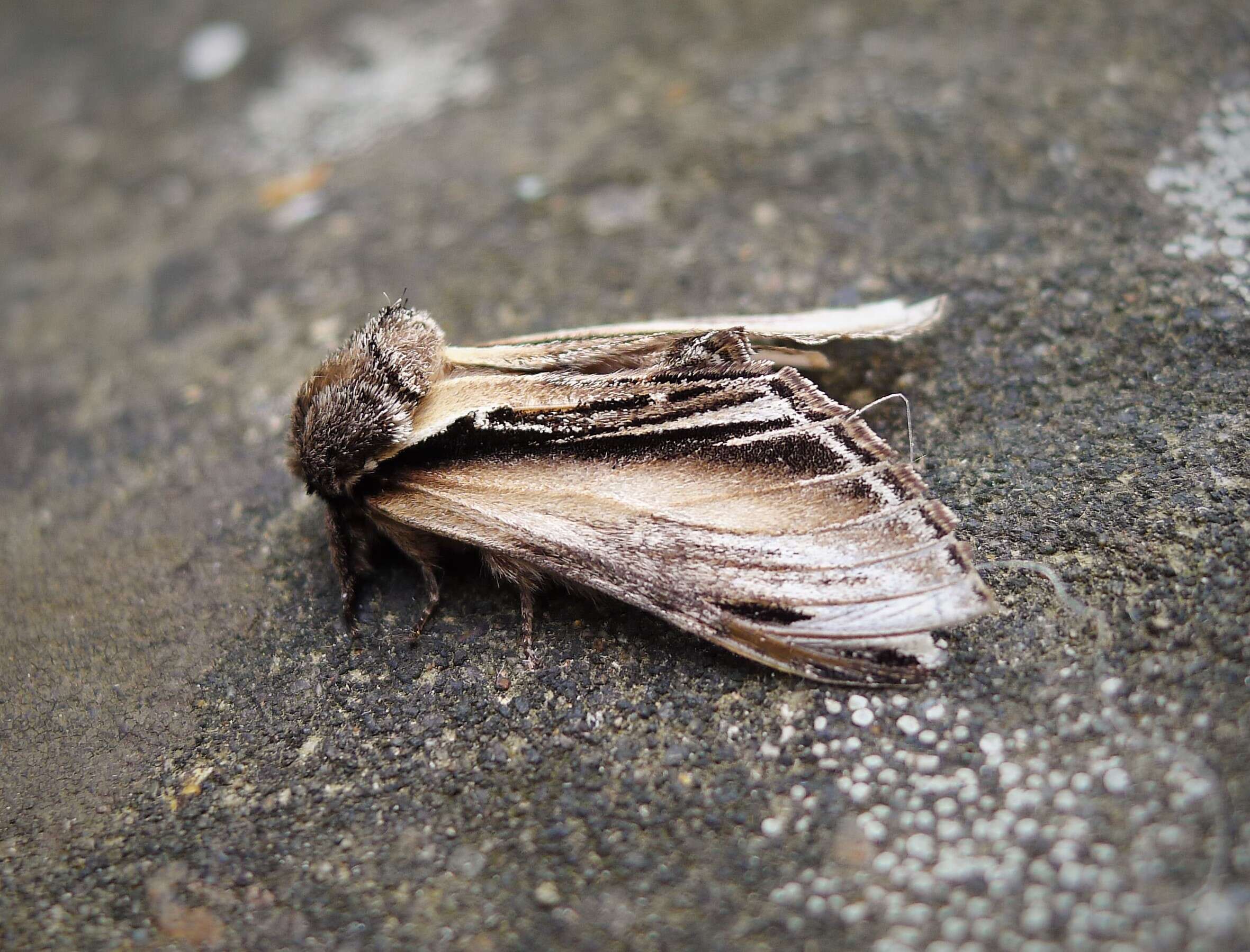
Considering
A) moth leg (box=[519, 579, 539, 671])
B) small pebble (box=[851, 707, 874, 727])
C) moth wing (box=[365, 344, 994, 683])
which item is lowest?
small pebble (box=[851, 707, 874, 727])

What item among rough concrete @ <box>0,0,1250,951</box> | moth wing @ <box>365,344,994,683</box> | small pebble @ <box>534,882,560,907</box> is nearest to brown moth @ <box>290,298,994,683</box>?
moth wing @ <box>365,344,994,683</box>

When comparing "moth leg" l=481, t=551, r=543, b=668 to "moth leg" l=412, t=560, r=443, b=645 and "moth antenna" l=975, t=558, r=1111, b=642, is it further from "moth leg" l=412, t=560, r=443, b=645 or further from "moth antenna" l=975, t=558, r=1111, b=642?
"moth antenna" l=975, t=558, r=1111, b=642

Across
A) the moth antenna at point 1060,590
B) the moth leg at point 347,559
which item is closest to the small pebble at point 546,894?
the moth leg at point 347,559

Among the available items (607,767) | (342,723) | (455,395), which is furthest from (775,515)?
(342,723)

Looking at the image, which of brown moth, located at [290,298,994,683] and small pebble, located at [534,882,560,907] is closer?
small pebble, located at [534,882,560,907]

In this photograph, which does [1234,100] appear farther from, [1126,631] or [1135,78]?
[1126,631]
